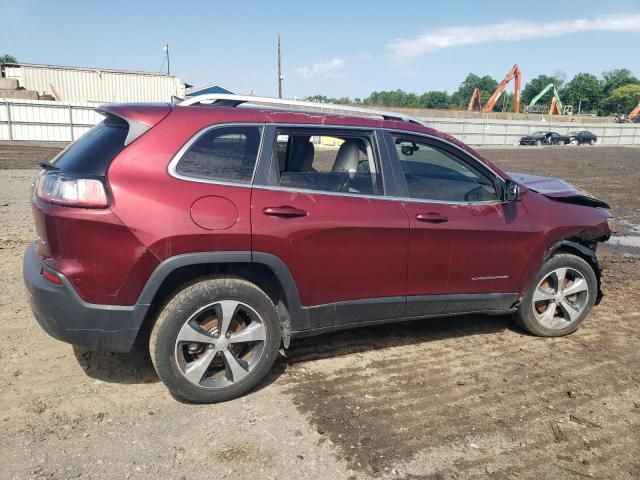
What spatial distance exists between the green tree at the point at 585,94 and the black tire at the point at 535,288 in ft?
432

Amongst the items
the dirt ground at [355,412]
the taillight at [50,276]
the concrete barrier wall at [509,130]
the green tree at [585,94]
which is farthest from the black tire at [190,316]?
the green tree at [585,94]

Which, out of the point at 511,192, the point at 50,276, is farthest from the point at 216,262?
the point at 511,192

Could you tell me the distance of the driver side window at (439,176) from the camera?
12.5ft

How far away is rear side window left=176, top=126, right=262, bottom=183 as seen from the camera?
313cm

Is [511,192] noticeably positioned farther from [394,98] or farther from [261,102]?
[394,98]

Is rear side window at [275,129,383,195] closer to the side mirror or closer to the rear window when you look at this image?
the rear window

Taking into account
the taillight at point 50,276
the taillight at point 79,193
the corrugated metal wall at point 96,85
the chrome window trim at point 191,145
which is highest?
the corrugated metal wall at point 96,85

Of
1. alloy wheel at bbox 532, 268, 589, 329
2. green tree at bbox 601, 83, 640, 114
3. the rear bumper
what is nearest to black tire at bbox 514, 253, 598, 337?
alloy wheel at bbox 532, 268, 589, 329

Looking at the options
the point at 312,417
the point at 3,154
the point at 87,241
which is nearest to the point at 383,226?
the point at 312,417

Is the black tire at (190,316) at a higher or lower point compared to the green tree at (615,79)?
lower

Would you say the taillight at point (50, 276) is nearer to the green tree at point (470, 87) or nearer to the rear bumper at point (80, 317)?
the rear bumper at point (80, 317)

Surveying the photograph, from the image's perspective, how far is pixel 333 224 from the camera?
11.2 ft

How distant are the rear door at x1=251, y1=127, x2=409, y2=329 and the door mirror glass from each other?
985mm

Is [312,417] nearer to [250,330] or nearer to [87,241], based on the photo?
[250,330]
